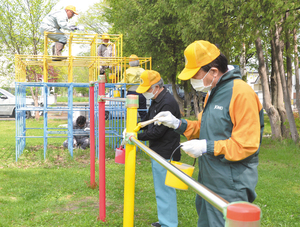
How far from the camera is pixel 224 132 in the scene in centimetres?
198

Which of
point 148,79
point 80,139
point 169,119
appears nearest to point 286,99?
point 80,139

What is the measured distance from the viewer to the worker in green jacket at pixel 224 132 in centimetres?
183

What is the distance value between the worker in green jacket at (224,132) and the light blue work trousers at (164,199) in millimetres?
1400

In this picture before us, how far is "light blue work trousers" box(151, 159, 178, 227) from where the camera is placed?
3635 mm

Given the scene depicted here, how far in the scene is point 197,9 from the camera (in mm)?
8320

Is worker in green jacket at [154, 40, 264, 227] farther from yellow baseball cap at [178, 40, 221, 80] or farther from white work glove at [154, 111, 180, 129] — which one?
white work glove at [154, 111, 180, 129]

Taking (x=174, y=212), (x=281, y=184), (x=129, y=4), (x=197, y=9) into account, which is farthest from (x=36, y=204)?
(x=129, y=4)

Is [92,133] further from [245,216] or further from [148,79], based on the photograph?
[245,216]

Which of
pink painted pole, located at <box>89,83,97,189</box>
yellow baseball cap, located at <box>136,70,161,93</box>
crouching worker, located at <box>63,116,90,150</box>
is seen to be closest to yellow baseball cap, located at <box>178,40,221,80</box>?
yellow baseball cap, located at <box>136,70,161,93</box>

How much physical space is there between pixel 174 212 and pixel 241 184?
189 centimetres

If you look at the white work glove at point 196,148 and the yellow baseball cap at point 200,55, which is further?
the yellow baseball cap at point 200,55

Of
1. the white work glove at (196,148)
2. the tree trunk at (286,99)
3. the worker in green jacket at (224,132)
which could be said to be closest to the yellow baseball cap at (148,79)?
the worker in green jacket at (224,132)

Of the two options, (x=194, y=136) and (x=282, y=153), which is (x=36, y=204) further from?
(x=282, y=153)

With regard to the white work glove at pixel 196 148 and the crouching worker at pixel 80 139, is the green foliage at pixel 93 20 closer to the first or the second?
the crouching worker at pixel 80 139
